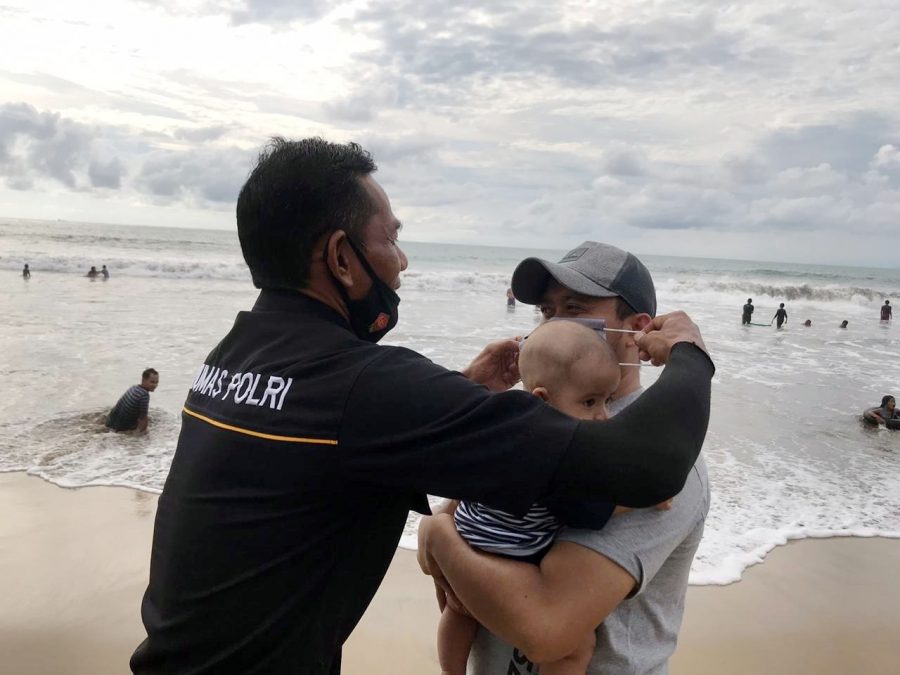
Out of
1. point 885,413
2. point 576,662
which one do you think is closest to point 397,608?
point 576,662

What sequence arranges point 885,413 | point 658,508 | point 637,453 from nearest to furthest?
point 637,453 → point 658,508 → point 885,413

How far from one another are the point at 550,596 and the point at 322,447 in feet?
2.30

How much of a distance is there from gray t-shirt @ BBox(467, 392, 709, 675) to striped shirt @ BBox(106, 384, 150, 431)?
26.3 feet

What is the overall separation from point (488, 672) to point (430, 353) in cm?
1308

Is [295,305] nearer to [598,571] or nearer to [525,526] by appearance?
[525,526]

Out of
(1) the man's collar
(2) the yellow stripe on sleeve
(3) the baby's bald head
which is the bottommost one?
(2) the yellow stripe on sleeve

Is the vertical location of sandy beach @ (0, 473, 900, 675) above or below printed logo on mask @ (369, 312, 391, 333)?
below

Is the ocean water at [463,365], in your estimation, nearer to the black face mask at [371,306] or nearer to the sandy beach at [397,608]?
the sandy beach at [397,608]

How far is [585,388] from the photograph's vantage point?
6.30ft

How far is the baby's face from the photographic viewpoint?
6.28ft

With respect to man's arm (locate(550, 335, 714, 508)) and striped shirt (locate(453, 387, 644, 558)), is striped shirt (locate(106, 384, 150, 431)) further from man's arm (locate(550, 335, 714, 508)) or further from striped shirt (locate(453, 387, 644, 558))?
man's arm (locate(550, 335, 714, 508))

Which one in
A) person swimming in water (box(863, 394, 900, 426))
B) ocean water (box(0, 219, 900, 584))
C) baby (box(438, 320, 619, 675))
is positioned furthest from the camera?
person swimming in water (box(863, 394, 900, 426))

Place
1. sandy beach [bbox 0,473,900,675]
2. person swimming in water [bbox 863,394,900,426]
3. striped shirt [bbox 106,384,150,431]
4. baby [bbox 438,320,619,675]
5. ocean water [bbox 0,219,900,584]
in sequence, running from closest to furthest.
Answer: baby [bbox 438,320,619,675]
sandy beach [bbox 0,473,900,675]
ocean water [bbox 0,219,900,584]
striped shirt [bbox 106,384,150,431]
person swimming in water [bbox 863,394,900,426]

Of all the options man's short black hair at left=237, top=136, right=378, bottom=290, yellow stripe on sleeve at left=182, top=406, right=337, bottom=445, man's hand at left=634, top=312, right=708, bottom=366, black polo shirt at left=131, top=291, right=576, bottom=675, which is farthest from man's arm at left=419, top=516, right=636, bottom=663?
man's short black hair at left=237, top=136, right=378, bottom=290
